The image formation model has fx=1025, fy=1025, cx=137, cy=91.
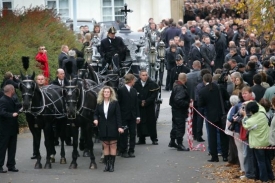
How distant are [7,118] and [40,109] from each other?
0.85 metres

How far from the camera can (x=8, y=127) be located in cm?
2122

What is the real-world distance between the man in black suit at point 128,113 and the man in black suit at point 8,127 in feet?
9.28

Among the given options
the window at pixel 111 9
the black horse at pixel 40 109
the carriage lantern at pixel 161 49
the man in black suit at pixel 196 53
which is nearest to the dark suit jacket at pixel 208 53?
the man in black suit at pixel 196 53

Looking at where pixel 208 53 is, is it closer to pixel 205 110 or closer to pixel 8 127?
pixel 205 110

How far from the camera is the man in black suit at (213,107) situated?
22250mm

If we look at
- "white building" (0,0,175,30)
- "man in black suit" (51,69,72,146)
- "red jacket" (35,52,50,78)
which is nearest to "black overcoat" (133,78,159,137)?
"man in black suit" (51,69,72,146)

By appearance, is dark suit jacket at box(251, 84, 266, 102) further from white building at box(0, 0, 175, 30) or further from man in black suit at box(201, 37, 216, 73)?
white building at box(0, 0, 175, 30)

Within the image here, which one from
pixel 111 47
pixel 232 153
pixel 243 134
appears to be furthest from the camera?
pixel 111 47

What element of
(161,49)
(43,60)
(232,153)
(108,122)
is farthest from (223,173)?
(43,60)

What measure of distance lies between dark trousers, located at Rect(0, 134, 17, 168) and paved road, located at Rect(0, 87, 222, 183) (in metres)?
0.25

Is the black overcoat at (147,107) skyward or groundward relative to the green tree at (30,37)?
groundward

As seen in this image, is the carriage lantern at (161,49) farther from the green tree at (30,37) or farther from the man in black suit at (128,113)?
the man in black suit at (128,113)

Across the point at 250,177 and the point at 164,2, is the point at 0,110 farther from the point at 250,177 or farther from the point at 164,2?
the point at 164,2

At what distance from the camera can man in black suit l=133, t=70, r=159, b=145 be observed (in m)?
24.8
